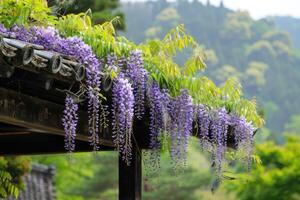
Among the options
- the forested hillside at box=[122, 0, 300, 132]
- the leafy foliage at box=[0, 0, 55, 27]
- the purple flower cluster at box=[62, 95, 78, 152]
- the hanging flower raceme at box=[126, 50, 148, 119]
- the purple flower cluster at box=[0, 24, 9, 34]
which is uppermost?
the forested hillside at box=[122, 0, 300, 132]

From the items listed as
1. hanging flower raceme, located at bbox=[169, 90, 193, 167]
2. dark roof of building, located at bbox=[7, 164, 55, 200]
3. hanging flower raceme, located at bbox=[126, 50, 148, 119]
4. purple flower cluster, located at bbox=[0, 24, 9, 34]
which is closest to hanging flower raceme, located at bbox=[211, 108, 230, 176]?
hanging flower raceme, located at bbox=[169, 90, 193, 167]

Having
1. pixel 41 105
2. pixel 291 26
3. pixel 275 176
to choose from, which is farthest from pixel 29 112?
pixel 291 26

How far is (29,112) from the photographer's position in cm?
395

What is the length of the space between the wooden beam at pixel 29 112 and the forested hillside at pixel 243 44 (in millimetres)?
60677

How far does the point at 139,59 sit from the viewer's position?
4.05m

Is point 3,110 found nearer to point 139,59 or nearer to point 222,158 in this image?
point 139,59

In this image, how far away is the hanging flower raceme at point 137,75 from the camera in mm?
4031

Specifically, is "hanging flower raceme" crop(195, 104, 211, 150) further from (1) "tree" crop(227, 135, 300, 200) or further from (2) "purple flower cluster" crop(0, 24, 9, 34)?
(1) "tree" crop(227, 135, 300, 200)

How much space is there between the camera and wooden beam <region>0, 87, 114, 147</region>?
3.75 m

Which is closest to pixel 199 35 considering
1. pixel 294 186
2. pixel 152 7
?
pixel 152 7

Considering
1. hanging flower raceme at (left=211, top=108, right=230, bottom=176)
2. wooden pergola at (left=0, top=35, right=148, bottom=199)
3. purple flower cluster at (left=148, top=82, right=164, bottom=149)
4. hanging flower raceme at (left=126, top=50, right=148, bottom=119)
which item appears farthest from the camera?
hanging flower raceme at (left=211, top=108, right=230, bottom=176)

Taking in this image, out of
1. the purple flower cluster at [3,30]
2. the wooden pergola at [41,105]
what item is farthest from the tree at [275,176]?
the purple flower cluster at [3,30]

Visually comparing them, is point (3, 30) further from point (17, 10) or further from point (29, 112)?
point (29, 112)

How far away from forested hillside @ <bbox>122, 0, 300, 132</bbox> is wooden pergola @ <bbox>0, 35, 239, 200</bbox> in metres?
59.4
